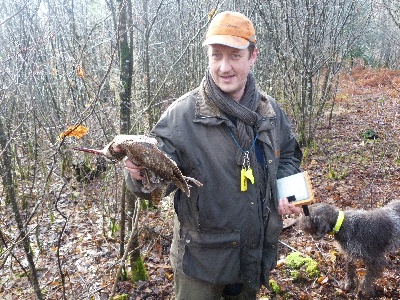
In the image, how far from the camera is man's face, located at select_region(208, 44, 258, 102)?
7.38ft

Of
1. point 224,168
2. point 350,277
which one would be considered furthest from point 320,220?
point 224,168

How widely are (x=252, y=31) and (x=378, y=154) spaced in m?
7.26

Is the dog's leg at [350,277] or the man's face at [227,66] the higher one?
the man's face at [227,66]

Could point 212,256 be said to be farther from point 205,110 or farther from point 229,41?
point 229,41

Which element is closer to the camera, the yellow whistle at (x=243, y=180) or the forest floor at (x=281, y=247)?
the yellow whistle at (x=243, y=180)

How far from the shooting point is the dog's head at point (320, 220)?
3814 mm

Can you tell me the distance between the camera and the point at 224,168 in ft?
7.26

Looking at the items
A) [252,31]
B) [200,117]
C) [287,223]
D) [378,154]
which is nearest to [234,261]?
[200,117]

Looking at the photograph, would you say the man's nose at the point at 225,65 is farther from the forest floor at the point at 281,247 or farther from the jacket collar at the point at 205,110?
the forest floor at the point at 281,247

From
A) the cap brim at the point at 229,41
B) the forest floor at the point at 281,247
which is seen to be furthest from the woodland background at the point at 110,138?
the cap brim at the point at 229,41

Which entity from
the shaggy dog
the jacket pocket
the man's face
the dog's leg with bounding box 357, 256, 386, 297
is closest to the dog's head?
the shaggy dog

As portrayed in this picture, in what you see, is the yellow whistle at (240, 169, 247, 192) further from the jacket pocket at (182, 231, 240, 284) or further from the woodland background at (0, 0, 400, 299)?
the woodland background at (0, 0, 400, 299)

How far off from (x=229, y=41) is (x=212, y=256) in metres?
1.45

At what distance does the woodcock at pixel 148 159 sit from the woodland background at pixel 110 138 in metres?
0.68
